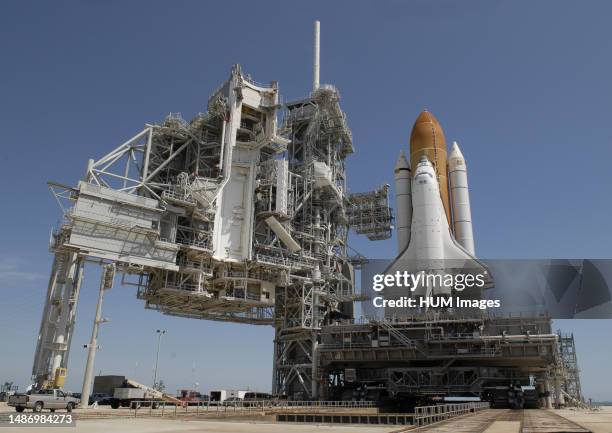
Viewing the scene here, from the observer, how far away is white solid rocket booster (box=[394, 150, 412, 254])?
56.8 meters

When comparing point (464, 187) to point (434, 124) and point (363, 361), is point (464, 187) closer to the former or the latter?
point (434, 124)

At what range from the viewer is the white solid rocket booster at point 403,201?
5684 cm

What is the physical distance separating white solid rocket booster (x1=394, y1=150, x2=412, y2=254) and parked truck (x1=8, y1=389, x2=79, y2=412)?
3671 cm

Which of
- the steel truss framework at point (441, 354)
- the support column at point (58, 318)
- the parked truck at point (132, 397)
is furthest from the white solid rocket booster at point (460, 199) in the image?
the support column at point (58, 318)

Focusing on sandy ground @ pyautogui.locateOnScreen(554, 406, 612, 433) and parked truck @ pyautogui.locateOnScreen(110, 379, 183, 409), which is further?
parked truck @ pyautogui.locateOnScreen(110, 379, 183, 409)

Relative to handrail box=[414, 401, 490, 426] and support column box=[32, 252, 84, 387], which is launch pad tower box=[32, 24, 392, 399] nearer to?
support column box=[32, 252, 84, 387]

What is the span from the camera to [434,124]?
60.4 metres

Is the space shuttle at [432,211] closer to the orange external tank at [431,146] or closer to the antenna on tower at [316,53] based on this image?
the orange external tank at [431,146]

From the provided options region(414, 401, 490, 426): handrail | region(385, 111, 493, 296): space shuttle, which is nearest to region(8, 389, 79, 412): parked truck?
region(414, 401, 490, 426): handrail

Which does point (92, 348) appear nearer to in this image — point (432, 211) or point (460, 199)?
point (432, 211)

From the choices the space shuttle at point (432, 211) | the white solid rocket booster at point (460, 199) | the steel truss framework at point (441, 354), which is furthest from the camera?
the white solid rocket booster at point (460, 199)

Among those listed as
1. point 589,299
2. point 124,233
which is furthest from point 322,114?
point 589,299

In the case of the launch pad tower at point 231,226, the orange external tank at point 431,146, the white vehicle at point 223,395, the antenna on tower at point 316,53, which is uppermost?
the antenna on tower at point 316,53

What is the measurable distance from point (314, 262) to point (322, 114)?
18613 millimetres
